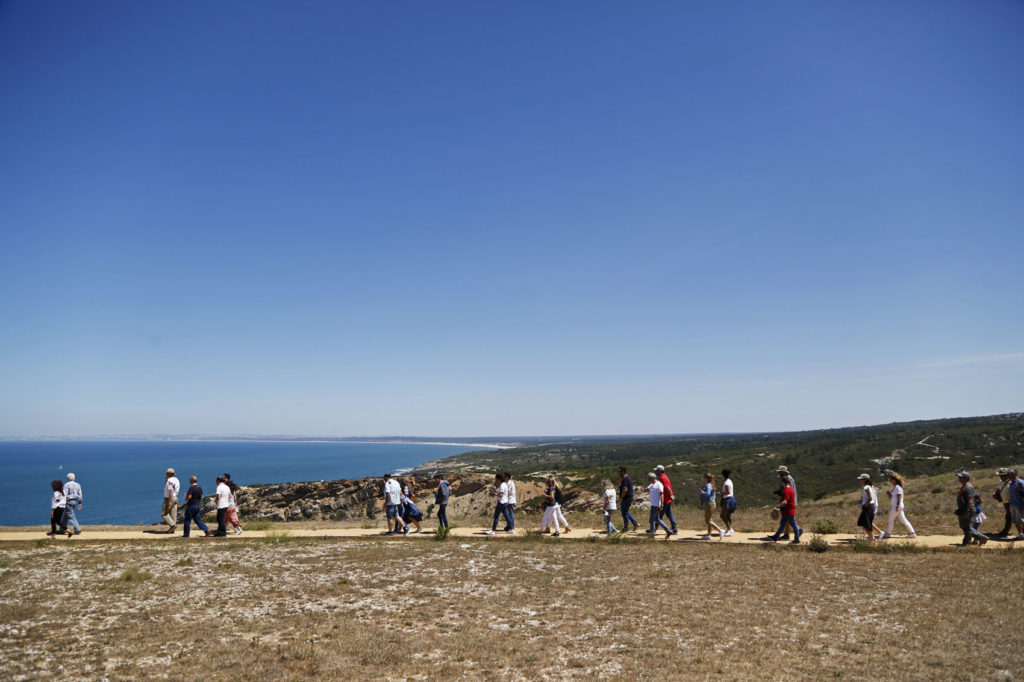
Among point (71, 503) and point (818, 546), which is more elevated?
point (71, 503)

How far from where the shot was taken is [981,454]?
6612 cm

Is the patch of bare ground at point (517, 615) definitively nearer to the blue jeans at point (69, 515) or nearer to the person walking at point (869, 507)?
the person walking at point (869, 507)

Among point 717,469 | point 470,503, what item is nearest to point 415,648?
point 470,503

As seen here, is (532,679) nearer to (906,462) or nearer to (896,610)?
(896,610)

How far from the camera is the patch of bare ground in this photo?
8633 mm

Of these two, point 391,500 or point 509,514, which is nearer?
point 391,500

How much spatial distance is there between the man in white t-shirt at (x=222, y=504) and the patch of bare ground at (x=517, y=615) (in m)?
3.69

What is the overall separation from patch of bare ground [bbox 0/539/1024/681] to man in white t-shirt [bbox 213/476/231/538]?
3686 millimetres

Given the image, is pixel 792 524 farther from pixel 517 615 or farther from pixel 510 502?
pixel 517 615

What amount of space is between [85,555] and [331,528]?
883 centimetres

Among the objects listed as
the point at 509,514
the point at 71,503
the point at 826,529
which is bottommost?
the point at 826,529

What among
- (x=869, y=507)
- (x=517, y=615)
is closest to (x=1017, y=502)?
(x=869, y=507)

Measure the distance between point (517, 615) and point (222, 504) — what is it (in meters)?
14.3

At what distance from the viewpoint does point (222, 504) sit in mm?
20359
